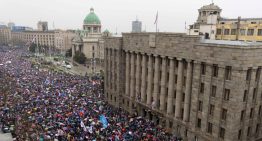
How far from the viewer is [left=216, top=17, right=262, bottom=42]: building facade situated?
49062 mm

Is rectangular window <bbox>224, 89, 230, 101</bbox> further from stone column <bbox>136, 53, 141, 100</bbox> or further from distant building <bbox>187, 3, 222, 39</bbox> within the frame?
distant building <bbox>187, 3, 222, 39</bbox>

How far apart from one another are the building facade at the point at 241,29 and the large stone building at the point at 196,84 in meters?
17.6

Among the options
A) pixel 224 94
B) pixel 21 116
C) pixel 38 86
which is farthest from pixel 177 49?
pixel 38 86

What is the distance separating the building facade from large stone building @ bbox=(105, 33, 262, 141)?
17649 millimetres

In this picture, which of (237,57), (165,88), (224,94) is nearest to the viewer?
(237,57)

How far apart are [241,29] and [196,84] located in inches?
902

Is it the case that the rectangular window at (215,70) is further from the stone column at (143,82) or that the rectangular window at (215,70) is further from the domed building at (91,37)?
the domed building at (91,37)

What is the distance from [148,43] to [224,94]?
706 inches

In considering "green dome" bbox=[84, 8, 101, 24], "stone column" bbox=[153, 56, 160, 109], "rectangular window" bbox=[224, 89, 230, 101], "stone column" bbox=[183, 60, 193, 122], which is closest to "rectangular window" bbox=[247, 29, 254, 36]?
"stone column" bbox=[153, 56, 160, 109]

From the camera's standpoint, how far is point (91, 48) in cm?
14538

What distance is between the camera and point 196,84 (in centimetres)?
3584

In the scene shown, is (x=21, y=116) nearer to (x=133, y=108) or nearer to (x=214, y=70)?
(x=133, y=108)

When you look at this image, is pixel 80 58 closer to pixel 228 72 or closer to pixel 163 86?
pixel 163 86

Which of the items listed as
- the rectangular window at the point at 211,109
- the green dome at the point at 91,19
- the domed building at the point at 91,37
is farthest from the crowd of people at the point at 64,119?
the green dome at the point at 91,19
